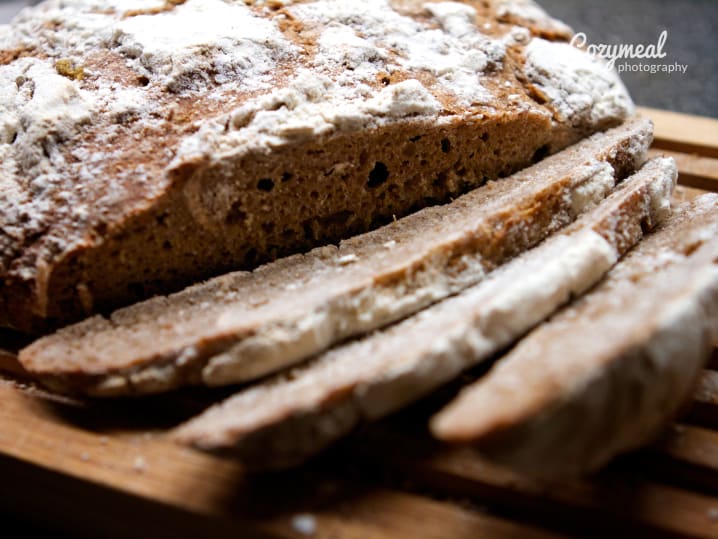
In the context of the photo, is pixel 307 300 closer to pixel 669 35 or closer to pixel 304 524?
pixel 304 524

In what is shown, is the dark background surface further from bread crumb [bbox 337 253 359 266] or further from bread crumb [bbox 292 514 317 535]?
bread crumb [bbox 292 514 317 535]

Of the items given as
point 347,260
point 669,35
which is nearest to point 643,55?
point 669,35

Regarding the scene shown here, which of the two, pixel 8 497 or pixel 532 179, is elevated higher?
pixel 532 179

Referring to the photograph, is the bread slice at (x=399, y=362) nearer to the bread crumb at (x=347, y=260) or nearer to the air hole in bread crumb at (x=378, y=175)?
the bread crumb at (x=347, y=260)

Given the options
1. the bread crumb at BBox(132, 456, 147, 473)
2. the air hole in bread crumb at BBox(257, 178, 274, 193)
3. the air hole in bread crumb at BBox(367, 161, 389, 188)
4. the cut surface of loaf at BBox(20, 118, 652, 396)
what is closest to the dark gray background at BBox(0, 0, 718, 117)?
the cut surface of loaf at BBox(20, 118, 652, 396)

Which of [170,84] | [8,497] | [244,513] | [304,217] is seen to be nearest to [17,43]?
[170,84]

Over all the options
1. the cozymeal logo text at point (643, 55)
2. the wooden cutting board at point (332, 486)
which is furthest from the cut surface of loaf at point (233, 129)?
the cozymeal logo text at point (643, 55)

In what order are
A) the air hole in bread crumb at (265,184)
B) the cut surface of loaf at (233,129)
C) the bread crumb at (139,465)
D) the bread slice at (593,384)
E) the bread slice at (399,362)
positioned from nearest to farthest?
the bread slice at (593,384), the bread slice at (399,362), the bread crumb at (139,465), the cut surface of loaf at (233,129), the air hole in bread crumb at (265,184)

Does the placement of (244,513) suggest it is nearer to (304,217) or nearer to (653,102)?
(304,217)
